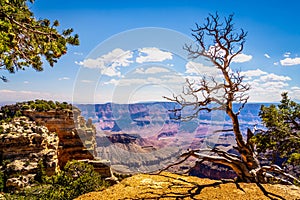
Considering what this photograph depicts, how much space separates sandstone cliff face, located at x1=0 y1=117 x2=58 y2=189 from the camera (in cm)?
2794

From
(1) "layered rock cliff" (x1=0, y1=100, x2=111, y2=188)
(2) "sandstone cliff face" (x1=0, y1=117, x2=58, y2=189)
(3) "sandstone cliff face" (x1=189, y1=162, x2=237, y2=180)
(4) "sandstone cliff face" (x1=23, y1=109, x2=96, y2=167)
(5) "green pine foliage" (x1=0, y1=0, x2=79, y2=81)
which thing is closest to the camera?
(5) "green pine foliage" (x1=0, y1=0, x2=79, y2=81)

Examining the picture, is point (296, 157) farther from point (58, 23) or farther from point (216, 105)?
point (58, 23)

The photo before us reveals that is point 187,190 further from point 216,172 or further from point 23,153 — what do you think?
point 216,172

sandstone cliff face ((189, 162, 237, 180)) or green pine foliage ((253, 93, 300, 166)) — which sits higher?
green pine foliage ((253, 93, 300, 166))

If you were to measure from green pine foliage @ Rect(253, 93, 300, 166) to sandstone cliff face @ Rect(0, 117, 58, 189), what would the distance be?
1069 inches

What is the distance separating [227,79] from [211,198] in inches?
237

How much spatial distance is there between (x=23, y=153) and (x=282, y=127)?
31721mm

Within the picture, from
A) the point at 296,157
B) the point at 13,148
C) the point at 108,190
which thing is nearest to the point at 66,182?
the point at 108,190

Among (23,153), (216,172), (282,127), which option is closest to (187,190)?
(282,127)

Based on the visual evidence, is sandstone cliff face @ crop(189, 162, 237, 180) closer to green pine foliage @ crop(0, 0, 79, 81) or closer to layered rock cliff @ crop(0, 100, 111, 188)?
layered rock cliff @ crop(0, 100, 111, 188)

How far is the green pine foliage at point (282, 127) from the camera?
29.8 feet

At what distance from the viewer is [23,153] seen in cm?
3122

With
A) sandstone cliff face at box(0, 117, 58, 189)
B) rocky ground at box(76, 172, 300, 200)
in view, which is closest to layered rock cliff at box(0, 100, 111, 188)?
sandstone cliff face at box(0, 117, 58, 189)

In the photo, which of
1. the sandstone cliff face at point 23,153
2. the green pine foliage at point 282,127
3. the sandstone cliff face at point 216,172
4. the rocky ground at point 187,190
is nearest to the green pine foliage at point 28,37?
the rocky ground at point 187,190
